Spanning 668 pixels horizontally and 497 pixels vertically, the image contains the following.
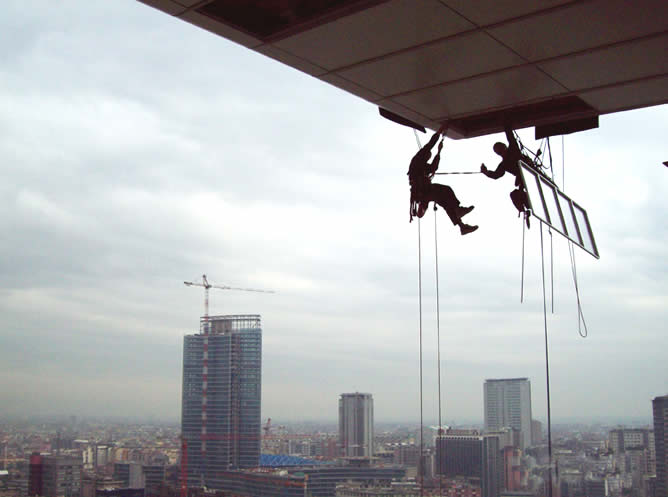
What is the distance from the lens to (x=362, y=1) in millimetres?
2066

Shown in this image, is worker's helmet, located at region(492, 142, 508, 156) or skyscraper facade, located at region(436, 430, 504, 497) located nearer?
worker's helmet, located at region(492, 142, 508, 156)

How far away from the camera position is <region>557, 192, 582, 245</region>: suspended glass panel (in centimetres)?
313

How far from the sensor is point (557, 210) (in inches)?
123

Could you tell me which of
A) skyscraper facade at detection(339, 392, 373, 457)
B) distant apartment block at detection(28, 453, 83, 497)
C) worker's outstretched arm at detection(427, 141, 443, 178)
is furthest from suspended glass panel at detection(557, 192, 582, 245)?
skyscraper facade at detection(339, 392, 373, 457)

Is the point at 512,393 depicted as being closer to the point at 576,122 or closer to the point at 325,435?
the point at 325,435

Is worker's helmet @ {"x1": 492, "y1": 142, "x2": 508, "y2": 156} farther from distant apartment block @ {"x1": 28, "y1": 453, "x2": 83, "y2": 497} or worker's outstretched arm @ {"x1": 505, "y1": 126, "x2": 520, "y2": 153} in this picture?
distant apartment block @ {"x1": 28, "y1": 453, "x2": 83, "y2": 497}

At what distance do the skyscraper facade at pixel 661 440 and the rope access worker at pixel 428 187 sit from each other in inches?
359

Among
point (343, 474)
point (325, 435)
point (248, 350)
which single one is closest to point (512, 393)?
point (343, 474)

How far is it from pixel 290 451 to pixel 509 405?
16.6m

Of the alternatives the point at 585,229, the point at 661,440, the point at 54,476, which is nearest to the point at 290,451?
the point at 54,476

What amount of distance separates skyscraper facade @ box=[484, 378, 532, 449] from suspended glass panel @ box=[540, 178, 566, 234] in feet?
54.6

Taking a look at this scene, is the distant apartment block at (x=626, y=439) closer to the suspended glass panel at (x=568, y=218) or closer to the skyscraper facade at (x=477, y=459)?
the skyscraper facade at (x=477, y=459)

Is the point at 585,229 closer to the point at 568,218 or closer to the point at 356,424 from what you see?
the point at 568,218

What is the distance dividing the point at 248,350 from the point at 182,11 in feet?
119
